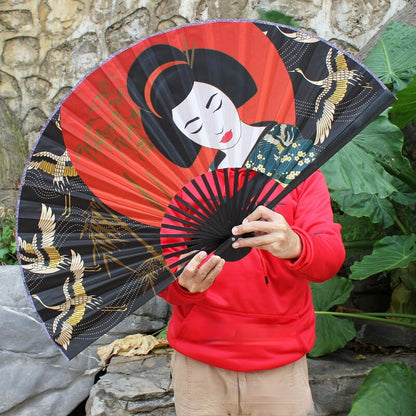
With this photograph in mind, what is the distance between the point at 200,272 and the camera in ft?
3.92

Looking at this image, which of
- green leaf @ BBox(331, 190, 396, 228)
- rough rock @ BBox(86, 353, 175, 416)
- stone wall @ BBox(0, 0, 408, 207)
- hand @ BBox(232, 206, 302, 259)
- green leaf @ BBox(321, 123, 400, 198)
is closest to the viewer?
hand @ BBox(232, 206, 302, 259)

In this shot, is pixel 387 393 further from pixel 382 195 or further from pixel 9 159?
pixel 9 159

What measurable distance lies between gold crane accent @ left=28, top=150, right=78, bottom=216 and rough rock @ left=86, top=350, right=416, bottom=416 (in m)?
1.21

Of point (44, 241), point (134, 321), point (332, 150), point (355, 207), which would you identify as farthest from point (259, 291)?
point (134, 321)

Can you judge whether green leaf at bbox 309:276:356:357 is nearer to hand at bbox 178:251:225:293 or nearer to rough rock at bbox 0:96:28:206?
hand at bbox 178:251:225:293

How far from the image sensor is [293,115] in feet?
4.11

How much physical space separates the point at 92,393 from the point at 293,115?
160cm

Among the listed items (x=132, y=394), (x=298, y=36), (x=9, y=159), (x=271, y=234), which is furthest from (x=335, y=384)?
(x=9, y=159)

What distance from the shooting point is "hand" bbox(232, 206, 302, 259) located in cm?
114

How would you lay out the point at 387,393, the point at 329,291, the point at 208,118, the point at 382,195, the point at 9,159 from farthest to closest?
1. the point at 9,159
2. the point at 329,291
3. the point at 387,393
4. the point at 382,195
5. the point at 208,118

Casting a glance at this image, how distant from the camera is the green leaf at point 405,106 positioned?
2.00 meters

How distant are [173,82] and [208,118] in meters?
0.12

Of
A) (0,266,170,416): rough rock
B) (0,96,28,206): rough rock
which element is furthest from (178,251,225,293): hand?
(0,96,28,206): rough rock

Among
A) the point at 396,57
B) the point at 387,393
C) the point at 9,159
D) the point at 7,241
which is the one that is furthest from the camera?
the point at 9,159
